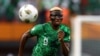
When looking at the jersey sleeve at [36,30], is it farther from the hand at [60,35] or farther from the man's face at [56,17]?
the hand at [60,35]

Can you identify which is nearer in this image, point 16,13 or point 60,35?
point 60,35

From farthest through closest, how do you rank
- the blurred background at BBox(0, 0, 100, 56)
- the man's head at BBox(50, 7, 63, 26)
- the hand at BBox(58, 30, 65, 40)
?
the blurred background at BBox(0, 0, 100, 56)
the man's head at BBox(50, 7, 63, 26)
the hand at BBox(58, 30, 65, 40)

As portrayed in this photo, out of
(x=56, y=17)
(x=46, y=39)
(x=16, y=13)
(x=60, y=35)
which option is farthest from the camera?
(x=16, y=13)

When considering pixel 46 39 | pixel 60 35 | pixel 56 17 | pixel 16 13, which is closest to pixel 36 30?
pixel 46 39

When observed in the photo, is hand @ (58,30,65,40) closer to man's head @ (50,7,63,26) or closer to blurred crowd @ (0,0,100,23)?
man's head @ (50,7,63,26)

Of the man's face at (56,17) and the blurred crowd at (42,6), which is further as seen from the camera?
the blurred crowd at (42,6)

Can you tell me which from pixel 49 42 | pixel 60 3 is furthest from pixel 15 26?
pixel 49 42

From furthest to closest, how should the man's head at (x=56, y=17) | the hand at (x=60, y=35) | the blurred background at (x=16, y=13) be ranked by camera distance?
the blurred background at (x=16, y=13)
the man's head at (x=56, y=17)
the hand at (x=60, y=35)

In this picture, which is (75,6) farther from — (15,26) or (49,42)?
(49,42)

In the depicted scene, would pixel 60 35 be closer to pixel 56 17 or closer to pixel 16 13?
pixel 56 17

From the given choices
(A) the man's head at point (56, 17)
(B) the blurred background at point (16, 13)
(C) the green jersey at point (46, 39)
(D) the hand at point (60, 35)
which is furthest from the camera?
(B) the blurred background at point (16, 13)

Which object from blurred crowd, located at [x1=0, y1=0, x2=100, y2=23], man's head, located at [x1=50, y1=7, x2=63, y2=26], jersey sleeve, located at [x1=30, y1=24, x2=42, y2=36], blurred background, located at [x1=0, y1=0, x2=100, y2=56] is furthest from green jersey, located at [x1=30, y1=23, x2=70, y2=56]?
blurred crowd, located at [x1=0, y1=0, x2=100, y2=23]

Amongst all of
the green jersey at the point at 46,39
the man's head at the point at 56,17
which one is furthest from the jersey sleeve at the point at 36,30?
the man's head at the point at 56,17

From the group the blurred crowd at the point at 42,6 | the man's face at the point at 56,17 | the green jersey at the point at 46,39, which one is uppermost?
the blurred crowd at the point at 42,6
